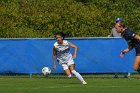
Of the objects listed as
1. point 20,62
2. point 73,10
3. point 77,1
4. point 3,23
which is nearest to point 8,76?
point 20,62

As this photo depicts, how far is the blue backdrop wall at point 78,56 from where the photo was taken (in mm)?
23219

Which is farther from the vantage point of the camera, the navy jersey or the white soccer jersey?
the white soccer jersey

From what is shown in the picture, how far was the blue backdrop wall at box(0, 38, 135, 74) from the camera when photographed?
23219 millimetres

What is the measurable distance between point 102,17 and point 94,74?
8955 mm

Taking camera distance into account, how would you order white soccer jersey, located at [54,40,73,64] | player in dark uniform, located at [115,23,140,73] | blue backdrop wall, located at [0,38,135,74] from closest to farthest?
player in dark uniform, located at [115,23,140,73] < white soccer jersey, located at [54,40,73,64] < blue backdrop wall, located at [0,38,135,74]

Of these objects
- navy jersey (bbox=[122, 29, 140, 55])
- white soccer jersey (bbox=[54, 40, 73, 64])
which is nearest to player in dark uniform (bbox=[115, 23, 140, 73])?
navy jersey (bbox=[122, 29, 140, 55])

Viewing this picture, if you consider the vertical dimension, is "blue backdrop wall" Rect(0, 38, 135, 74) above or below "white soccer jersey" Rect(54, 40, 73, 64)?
below

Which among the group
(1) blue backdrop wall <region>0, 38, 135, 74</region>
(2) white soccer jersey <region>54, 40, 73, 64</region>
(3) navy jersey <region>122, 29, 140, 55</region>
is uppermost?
(3) navy jersey <region>122, 29, 140, 55</region>

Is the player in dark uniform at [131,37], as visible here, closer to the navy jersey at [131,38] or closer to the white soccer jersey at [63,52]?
the navy jersey at [131,38]

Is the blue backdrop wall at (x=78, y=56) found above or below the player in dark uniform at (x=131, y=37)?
below

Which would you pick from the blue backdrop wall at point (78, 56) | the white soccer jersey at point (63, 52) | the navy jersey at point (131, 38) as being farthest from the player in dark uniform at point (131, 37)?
the blue backdrop wall at point (78, 56)

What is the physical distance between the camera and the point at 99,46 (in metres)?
23.4

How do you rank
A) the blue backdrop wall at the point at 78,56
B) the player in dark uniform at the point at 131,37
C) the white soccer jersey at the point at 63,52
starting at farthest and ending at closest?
1. the blue backdrop wall at the point at 78,56
2. the white soccer jersey at the point at 63,52
3. the player in dark uniform at the point at 131,37

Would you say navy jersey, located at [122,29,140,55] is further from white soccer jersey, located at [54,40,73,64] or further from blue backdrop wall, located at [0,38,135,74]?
blue backdrop wall, located at [0,38,135,74]
